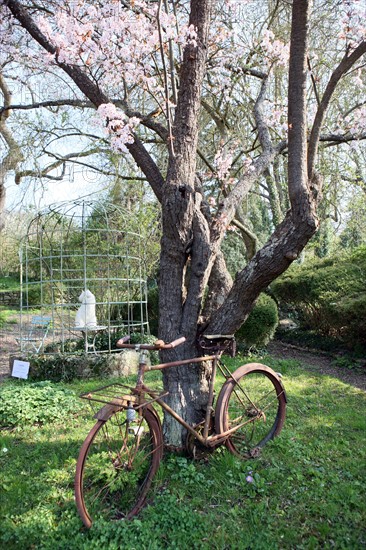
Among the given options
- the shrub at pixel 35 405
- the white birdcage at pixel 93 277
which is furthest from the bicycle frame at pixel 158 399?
the white birdcage at pixel 93 277

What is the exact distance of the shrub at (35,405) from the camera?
4051mm

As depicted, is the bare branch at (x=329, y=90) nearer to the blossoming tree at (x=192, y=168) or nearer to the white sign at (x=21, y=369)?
the blossoming tree at (x=192, y=168)

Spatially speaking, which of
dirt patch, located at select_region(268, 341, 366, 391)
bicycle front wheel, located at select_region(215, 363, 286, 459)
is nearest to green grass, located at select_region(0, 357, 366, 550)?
bicycle front wheel, located at select_region(215, 363, 286, 459)

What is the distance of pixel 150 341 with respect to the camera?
7113mm

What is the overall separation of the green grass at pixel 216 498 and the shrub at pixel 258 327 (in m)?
3.15

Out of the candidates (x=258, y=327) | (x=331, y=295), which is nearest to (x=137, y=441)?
(x=258, y=327)

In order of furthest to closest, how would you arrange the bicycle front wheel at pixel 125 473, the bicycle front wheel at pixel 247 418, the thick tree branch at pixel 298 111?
the bicycle front wheel at pixel 247 418, the thick tree branch at pixel 298 111, the bicycle front wheel at pixel 125 473

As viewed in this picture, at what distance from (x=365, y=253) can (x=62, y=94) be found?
6.37 meters

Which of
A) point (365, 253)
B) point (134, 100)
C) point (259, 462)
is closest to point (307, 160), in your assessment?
point (259, 462)

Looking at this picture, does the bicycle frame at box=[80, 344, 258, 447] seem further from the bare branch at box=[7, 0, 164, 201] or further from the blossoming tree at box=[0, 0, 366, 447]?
the bare branch at box=[7, 0, 164, 201]

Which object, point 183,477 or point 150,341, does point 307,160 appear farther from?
point 150,341

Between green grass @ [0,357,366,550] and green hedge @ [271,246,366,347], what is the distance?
108 inches

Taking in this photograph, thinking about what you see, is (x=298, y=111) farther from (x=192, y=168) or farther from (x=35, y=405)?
(x=35, y=405)

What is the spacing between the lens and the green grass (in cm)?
230
